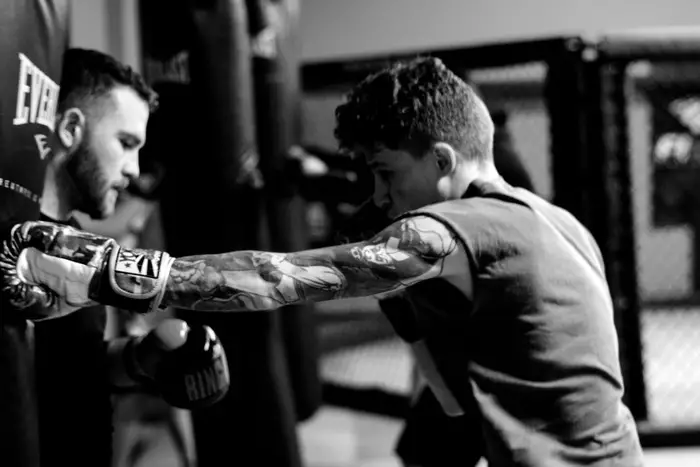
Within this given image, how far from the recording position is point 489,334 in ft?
2.81

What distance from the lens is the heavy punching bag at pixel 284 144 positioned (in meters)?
A: 1.66

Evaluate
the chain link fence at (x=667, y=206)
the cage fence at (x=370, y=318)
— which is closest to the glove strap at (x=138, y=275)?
the cage fence at (x=370, y=318)

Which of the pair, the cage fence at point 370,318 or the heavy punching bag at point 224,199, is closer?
the heavy punching bag at point 224,199

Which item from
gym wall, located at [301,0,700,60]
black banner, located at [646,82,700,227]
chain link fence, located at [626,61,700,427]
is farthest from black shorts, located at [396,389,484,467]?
black banner, located at [646,82,700,227]

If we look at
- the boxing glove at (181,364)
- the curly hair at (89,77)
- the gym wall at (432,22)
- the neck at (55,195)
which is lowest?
the boxing glove at (181,364)

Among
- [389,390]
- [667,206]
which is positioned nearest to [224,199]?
[389,390]

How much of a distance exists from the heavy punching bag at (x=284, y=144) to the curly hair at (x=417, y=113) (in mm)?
717

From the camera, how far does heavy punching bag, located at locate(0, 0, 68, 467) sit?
2.63ft

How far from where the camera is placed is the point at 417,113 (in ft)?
2.85

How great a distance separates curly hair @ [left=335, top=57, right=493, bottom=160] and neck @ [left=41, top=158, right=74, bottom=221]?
347 millimetres

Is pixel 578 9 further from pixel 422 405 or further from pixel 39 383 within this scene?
pixel 39 383

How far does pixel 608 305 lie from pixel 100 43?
3.33ft

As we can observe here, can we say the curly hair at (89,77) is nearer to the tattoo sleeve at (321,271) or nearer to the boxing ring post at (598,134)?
the tattoo sleeve at (321,271)

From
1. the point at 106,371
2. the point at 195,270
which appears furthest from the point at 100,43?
the point at 195,270
